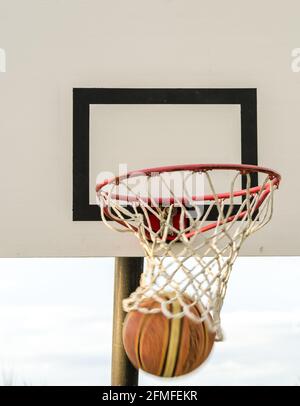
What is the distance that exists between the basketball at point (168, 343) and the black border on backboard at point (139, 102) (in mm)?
628

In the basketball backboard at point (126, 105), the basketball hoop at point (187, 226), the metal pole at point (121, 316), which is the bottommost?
the metal pole at point (121, 316)

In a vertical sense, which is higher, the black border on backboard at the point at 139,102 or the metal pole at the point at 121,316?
the black border on backboard at the point at 139,102

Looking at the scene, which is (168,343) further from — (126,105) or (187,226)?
(126,105)

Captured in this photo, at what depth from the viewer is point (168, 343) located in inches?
78.5

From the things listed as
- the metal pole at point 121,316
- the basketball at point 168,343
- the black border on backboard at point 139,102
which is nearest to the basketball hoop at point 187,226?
the basketball at point 168,343

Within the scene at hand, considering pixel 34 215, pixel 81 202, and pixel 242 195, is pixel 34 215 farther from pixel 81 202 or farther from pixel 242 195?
pixel 242 195

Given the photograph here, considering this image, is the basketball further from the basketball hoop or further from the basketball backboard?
the basketball backboard

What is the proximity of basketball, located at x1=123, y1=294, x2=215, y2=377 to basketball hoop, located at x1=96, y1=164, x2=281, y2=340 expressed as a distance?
0.03m

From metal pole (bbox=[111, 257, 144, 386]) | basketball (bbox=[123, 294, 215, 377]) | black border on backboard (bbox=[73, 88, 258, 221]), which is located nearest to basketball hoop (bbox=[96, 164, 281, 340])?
basketball (bbox=[123, 294, 215, 377])

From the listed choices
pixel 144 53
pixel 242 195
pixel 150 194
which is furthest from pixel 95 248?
pixel 144 53

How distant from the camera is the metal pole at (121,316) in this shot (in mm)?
2648

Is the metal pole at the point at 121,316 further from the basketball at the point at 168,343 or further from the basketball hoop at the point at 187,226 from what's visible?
the basketball at the point at 168,343

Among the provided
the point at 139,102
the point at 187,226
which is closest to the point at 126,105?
the point at 139,102
